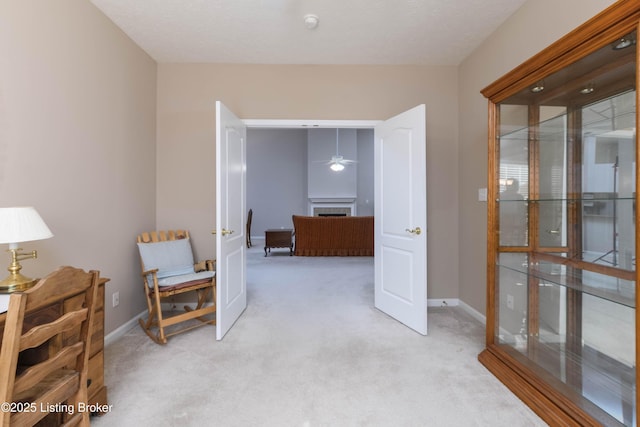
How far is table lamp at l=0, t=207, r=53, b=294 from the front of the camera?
1368 millimetres

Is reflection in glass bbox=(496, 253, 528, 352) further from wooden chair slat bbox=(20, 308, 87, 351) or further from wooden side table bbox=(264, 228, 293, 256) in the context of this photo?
wooden side table bbox=(264, 228, 293, 256)

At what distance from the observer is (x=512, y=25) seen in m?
2.48

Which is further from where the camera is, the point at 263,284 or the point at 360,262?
the point at 360,262

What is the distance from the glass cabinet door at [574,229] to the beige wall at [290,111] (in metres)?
1.23

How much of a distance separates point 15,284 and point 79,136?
3.94 feet

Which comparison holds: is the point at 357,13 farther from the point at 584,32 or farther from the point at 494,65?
the point at 584,32

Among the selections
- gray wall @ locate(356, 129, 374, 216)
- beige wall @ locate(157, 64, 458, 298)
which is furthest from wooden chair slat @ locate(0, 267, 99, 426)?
gray wall @ locate(356, 129, 374, 216)

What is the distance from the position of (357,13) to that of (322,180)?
23.2 ft

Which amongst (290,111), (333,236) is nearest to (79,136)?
(290,111)

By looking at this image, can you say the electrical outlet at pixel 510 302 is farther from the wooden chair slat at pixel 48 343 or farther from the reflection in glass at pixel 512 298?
the wooden chair slat at pixel 48 343

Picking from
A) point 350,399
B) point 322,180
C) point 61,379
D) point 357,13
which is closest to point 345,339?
point 350,399

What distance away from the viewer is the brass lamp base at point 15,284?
4.71 ft

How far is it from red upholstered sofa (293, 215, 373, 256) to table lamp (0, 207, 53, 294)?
16.7 feet

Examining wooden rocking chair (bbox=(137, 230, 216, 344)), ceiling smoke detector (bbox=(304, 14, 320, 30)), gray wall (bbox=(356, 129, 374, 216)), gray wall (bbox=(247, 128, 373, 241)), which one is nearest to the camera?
ceiling smoke detector (bbox=(304, 14, 320, 30))
